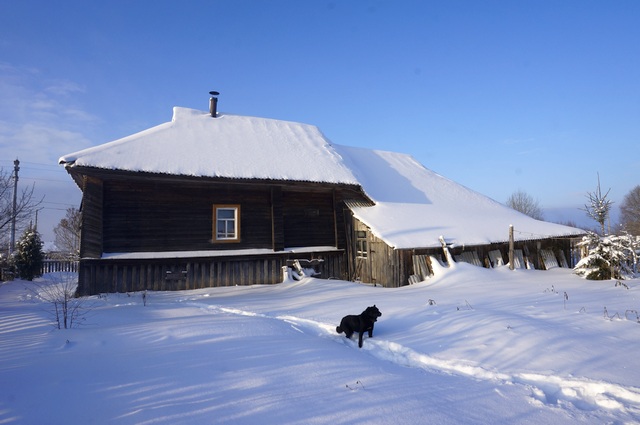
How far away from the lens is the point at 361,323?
21.0 ft

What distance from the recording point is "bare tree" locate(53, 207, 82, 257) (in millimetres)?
29306

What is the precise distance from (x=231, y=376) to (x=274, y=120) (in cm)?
1723

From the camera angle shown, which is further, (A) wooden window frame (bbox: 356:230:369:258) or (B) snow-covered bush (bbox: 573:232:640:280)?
(A) wooden window frame (bbox: 356:230:369:258)

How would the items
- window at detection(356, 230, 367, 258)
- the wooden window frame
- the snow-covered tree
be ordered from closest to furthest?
1. the wooden window frame
2. window at detection(356, 230, 367, 258)
3. the snow-covered tree

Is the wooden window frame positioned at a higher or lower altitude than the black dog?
higher

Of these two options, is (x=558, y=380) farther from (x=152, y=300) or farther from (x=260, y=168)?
(x=260, y=168)

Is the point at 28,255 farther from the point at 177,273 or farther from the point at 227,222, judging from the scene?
the point at 227,222

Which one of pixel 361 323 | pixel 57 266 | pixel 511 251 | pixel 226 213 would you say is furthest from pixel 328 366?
pixel 57 266

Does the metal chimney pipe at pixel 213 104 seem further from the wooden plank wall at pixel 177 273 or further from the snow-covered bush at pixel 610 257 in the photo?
the snow-covered bush at pixel 610 257

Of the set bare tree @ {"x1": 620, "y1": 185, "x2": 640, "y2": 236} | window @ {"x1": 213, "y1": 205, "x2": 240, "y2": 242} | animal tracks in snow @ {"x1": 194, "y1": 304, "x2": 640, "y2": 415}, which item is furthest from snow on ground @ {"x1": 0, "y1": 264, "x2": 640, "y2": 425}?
bare tree @ {"x1": 620, "y1": 185, "x2": 640, "y2": 236}

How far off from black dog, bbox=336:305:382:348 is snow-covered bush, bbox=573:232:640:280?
10.5 m

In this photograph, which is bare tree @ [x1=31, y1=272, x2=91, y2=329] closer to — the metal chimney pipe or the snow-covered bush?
the metal chimney pipe

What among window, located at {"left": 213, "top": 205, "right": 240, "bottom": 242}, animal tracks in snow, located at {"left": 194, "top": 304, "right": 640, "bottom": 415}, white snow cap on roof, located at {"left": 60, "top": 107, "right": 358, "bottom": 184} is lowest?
animal tracks in snow, located at {"left": 194, "top": 304, "right": 640, "bottom": 415}

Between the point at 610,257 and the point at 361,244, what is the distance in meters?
9.03
